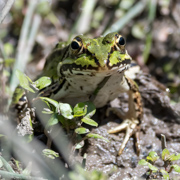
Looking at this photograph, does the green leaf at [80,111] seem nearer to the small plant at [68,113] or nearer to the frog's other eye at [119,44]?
the small plant at [68,113]

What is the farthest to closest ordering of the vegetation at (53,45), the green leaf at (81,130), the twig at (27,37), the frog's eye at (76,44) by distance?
the twig at (27,37) → the frog's eye at (76,44) → the vegetation at (53,45) → the green leaf at (81,130)

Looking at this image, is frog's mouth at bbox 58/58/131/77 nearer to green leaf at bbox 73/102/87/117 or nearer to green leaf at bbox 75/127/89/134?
green leaf at bbox 73/102/87/117

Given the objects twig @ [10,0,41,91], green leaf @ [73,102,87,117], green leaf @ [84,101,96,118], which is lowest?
green leaf @ [84,101,96,118]

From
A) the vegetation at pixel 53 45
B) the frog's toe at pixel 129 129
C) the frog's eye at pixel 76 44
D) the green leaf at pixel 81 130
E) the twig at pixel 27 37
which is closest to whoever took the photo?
the green leaf at pixel 81 130

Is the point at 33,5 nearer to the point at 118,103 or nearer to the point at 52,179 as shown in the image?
the point at 118,103

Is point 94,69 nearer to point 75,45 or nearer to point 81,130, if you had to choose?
point 75,45

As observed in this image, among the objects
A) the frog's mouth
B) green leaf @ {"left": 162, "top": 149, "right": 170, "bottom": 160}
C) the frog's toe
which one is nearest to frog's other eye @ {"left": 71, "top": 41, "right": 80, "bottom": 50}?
the frog's mouth

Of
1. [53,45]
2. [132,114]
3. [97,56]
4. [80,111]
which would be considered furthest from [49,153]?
[53,45]

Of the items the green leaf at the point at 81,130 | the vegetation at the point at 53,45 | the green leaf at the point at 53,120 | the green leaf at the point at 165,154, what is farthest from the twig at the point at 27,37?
the green leaf at the point at 165,154
